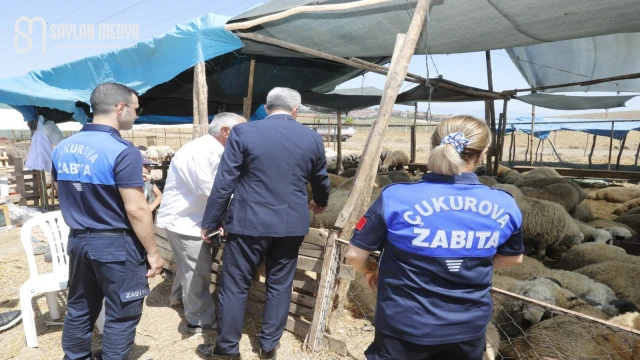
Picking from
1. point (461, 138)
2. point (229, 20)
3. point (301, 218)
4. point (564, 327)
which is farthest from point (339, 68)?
point (461, 138)

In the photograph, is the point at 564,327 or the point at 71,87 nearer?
the point at 564,327

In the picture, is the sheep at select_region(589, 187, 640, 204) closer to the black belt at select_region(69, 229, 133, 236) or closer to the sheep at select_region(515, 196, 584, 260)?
the sheep at select_region(515, 196, 584, 260)

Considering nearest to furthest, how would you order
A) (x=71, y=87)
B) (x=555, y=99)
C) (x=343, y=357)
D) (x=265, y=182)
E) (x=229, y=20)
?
(x=265, y=182)
(x=343, y=357)
(x=229, y=20)
(x=71, y=87)
(x=555, y=99)

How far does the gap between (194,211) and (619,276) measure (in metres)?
4.14

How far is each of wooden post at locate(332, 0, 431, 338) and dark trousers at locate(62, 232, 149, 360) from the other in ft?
4.70

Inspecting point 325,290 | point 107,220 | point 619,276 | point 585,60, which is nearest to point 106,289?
point 107,220

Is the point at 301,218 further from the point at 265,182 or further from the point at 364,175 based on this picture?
the point at 364,175

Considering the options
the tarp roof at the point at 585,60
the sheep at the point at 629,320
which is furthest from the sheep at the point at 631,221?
the sheep at the point at 629,320

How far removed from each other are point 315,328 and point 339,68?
5824 millimetres

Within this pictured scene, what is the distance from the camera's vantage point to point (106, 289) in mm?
2494

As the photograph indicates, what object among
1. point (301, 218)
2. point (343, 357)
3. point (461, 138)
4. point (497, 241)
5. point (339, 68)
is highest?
point (339, 68)

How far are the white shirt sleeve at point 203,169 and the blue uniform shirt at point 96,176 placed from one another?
0.85 metres

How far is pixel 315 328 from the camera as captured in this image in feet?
10.4

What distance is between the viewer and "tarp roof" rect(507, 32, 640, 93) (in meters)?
8.74
